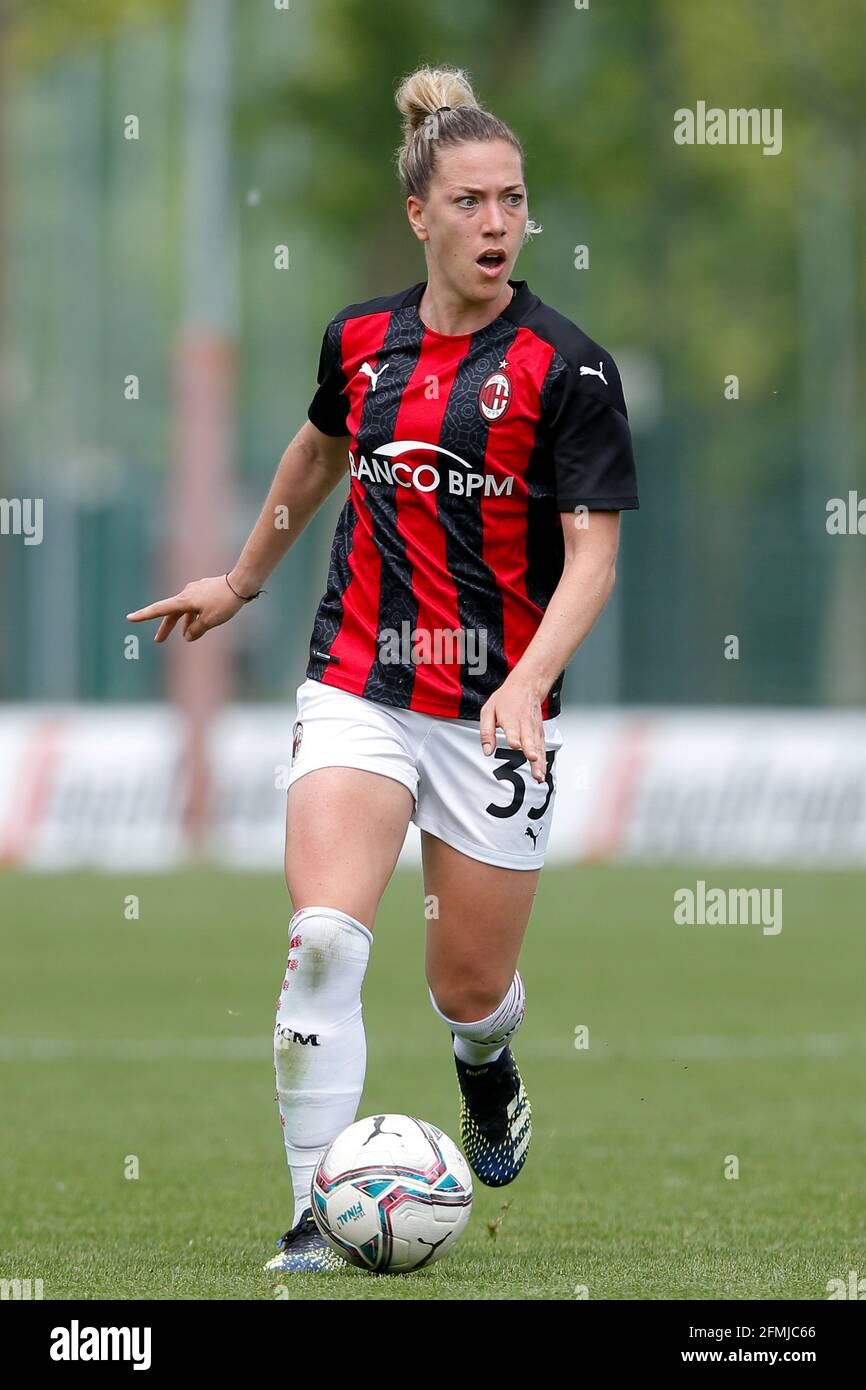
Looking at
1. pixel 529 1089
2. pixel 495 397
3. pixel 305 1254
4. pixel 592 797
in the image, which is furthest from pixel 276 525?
pixel 592 797

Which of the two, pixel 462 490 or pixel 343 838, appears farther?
pixel 462 490

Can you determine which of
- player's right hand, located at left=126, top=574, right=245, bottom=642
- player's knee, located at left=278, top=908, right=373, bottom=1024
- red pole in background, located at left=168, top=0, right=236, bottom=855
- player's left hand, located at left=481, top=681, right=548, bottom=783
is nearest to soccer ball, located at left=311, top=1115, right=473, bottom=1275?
player's knee, located at left=278, top=908, right=373, bottom=1024

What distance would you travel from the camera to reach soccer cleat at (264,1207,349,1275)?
550 cm

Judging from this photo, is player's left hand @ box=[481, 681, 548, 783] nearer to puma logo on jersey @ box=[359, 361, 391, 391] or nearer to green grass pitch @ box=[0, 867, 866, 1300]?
puma logo on jersey @ box=[359, 361, 391, 391]

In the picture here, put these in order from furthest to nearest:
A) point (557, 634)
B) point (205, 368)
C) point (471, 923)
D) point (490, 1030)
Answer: point (205, 368) → point (490, 1030) → point (471, 923) → point (557, 634)

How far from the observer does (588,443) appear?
5.56 meters

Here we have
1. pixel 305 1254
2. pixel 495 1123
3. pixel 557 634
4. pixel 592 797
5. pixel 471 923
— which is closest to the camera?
pixel 557 634

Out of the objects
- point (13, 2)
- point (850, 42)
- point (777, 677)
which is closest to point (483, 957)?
point (777, 677)

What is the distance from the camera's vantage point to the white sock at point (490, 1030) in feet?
20.2

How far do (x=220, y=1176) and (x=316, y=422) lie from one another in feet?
8.10

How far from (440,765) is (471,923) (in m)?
0.41

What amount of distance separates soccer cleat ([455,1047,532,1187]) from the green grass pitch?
0.46ft

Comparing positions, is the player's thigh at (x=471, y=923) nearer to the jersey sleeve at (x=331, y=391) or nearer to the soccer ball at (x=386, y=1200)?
the soccer ball at (x=386, y=1200)

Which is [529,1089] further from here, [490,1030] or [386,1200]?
[386,1200]
